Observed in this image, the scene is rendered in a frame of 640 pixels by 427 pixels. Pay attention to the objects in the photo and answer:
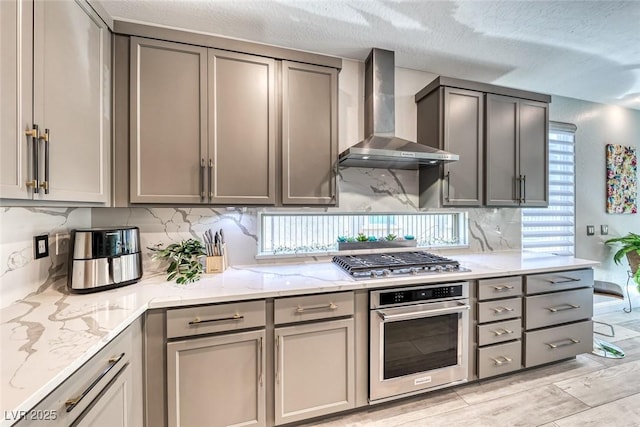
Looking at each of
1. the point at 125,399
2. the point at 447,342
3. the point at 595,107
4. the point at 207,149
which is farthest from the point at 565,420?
the point at 595,107

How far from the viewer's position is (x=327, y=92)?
6.54ft

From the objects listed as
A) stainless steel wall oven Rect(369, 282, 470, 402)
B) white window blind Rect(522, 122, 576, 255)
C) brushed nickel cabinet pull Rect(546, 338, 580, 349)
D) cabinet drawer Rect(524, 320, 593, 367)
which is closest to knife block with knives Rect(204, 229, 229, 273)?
stainless steel wall oven Rect(369, 282, 470, 402)

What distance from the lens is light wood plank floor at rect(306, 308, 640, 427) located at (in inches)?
68.6

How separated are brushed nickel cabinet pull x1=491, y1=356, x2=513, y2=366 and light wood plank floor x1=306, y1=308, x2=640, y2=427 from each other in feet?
0.65

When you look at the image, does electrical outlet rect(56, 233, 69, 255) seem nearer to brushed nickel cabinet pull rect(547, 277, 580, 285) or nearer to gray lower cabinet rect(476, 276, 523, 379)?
gray lower cabinet rect(476, 276, 523, 379)

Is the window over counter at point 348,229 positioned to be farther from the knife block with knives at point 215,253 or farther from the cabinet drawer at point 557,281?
the cabinet drawer at point 557,281

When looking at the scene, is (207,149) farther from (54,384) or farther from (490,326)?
(490,326)

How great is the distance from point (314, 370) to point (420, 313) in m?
0.81

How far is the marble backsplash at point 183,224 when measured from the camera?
4.42ft

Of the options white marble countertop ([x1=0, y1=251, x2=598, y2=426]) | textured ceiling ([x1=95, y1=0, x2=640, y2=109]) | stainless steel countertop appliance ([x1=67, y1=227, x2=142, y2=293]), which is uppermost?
textured ceiling ([x1=95, y1=0, x2=640, y2=109])

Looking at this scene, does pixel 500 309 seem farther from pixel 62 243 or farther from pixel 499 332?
pixel 62 243

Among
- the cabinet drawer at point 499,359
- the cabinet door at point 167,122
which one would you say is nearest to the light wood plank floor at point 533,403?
the cabinet drawer at point 499,359

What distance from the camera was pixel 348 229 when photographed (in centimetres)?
252

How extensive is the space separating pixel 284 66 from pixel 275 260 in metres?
1.52
